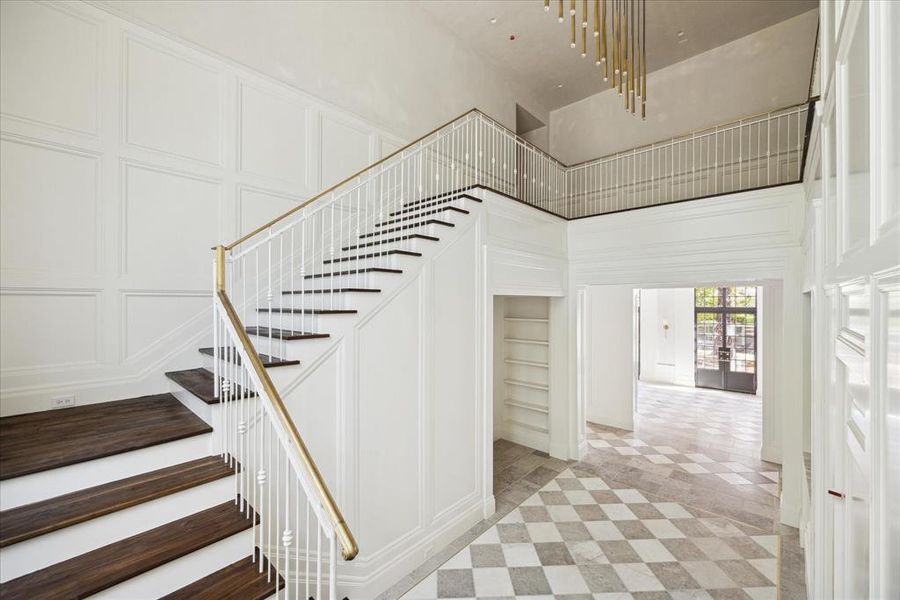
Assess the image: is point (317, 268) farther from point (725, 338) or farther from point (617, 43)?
point (725, 338)

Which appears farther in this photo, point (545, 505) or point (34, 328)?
point (545, 505)

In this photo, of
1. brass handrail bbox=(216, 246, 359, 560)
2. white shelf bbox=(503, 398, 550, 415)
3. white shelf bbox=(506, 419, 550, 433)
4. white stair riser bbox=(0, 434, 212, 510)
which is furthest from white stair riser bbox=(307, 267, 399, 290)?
white shelf bbox=(506, 419, 550, 433)

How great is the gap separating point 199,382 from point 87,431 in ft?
2.48

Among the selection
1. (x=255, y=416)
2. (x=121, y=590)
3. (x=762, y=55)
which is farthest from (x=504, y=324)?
(x=762, y=55)

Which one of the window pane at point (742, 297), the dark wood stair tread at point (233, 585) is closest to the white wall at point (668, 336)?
the window pane at point (742, 297)

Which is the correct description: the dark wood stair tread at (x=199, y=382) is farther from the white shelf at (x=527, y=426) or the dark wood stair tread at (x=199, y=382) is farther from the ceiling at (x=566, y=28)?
the ceiling at (x=566, y=28)

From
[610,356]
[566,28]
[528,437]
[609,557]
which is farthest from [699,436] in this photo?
[566,28]

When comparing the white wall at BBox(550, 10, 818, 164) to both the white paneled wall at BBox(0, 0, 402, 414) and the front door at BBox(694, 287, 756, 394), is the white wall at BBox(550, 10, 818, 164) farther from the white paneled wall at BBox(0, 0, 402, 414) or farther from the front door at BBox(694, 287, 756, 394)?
the white paneled wall at BBox(0, 0, 402, 414)

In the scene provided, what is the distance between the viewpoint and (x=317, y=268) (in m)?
4.84

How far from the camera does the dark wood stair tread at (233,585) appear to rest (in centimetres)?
199

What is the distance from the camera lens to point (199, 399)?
2.88m

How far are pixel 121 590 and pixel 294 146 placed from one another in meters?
4.41

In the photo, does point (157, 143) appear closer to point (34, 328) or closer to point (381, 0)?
point (34, 328)

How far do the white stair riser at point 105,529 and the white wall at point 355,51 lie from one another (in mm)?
4294
